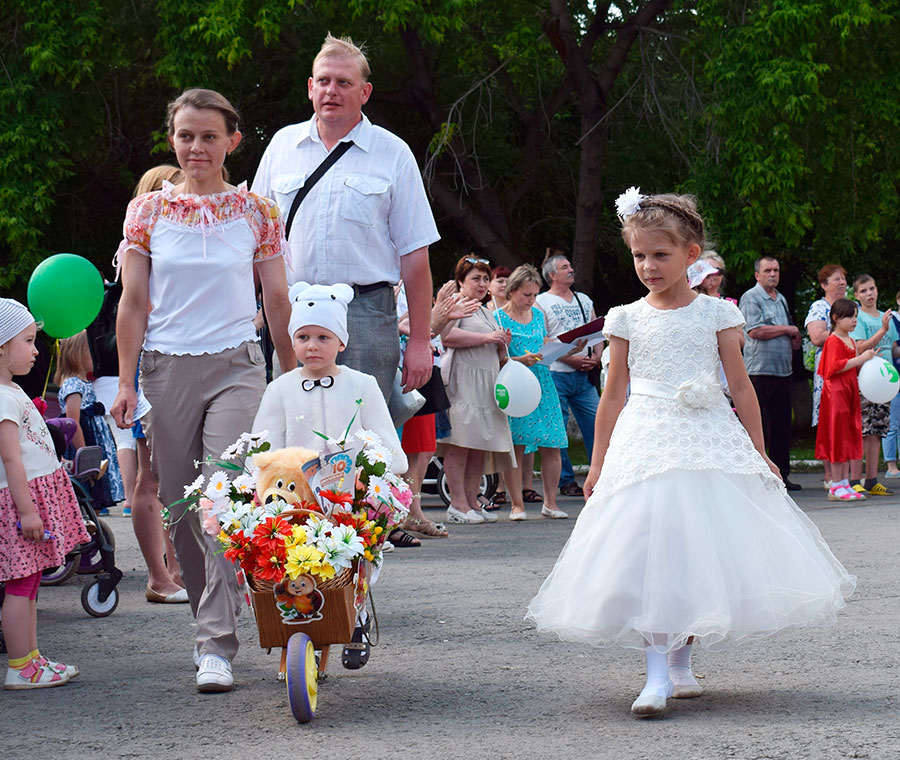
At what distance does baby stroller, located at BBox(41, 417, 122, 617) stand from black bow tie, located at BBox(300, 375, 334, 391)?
2.33 m

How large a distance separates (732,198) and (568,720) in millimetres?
14886

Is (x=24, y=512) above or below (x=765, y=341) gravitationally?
below

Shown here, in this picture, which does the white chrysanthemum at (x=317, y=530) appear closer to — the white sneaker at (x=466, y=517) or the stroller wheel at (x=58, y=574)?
the stroller wheel at (x=58, y=574)

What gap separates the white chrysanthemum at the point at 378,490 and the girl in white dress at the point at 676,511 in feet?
2.15

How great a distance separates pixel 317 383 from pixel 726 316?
155 cm

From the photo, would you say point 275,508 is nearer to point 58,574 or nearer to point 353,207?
point 353,207

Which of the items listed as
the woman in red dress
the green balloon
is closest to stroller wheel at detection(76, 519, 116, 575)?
the green balloon

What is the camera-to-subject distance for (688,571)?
469cm

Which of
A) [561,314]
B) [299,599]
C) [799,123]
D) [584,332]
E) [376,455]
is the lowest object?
[299,599]

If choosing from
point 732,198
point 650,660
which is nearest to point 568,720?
point 650,660

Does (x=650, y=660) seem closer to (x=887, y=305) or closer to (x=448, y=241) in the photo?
(x=448, y=241)

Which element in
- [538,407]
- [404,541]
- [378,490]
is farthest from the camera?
[538,407]

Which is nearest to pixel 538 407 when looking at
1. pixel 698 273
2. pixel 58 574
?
pixel 698 273

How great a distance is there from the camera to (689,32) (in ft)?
67.7
